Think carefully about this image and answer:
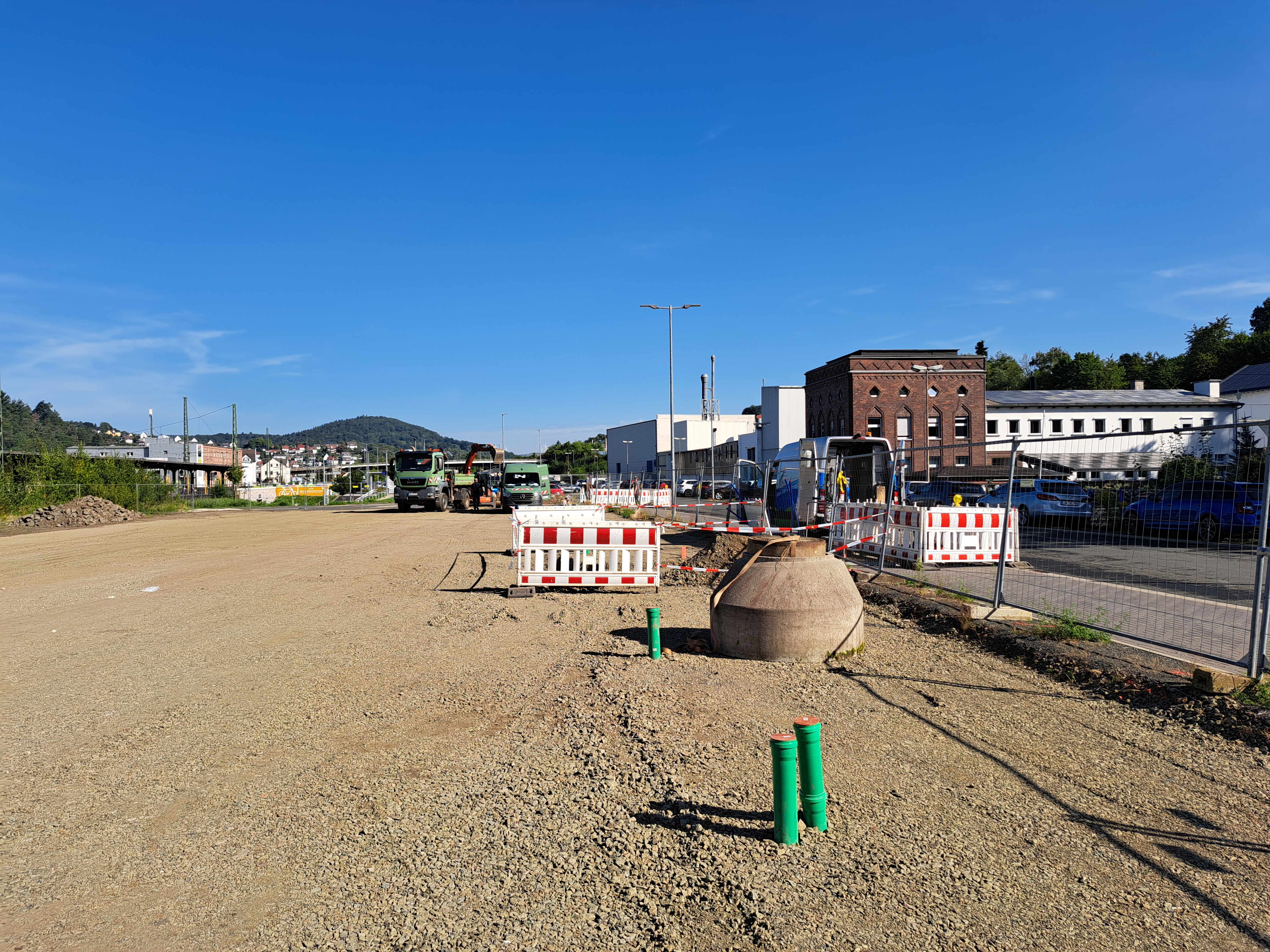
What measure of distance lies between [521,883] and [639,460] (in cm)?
10210

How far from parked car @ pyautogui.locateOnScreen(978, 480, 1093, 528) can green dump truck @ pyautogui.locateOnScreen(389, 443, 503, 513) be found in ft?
109

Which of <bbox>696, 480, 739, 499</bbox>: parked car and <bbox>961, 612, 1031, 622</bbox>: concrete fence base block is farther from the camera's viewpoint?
<bbox>696, 480, 739, 499</bbox>: parked car

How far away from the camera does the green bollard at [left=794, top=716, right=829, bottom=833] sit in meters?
4.17

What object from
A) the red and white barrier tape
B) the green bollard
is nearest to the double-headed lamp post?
the red and white barrier tape

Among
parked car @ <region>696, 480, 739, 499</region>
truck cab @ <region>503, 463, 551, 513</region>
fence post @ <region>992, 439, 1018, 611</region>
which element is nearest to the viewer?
fence post @ <region>992, 439, 1018, 611</region>

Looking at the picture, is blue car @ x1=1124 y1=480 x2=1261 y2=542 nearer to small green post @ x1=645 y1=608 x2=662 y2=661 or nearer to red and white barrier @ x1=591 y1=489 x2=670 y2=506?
small green post @ x1=645 y1=608 x2=662 y2=661

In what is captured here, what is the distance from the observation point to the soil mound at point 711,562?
14445 millimetres

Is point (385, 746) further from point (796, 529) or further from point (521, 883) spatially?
point (796, 529)

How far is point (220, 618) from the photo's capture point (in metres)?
11.1

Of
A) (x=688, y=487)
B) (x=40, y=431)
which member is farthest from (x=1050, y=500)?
(x=40, y=431)

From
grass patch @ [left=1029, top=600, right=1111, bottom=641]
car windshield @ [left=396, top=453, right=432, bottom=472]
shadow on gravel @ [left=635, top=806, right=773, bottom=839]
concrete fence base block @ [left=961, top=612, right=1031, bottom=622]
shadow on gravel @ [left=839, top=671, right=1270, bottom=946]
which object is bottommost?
shadow on gravel @ [left=839, top=671, right=1270, bottom=946]

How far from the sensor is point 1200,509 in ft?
27.0

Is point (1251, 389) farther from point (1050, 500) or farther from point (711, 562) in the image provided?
point (1050, 500)

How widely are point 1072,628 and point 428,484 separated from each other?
1432 inches
